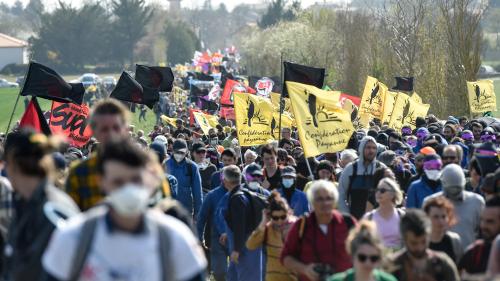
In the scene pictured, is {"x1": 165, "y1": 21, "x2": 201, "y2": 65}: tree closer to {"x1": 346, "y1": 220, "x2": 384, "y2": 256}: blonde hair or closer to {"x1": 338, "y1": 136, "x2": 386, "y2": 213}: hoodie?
{"x1": 338, "y1": 136, "x2": 386, "y2": 213}: hoodie

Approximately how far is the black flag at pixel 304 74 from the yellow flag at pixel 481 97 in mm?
11821

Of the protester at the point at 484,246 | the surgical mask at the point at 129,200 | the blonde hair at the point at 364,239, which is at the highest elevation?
the surgical mask at the point at 129,200

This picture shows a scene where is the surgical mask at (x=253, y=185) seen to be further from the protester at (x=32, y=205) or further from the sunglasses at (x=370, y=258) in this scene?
the protester at (x=32, y=205)

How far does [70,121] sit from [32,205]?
12.4 meters

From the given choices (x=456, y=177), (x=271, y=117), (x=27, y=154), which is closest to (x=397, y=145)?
(x=271, y=117)

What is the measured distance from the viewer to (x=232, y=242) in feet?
38.5

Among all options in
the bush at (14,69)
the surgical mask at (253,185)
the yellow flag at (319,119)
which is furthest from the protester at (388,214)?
the bush at (14,69)

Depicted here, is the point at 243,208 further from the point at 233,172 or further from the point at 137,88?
the point at 137,88

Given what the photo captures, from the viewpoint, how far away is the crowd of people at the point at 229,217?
17.2 ft

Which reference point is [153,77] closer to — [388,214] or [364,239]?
[388,214]

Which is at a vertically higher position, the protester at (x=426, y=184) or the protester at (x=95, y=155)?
the protester at (x=95, y=155)

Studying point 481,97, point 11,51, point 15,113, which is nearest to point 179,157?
point 481,97

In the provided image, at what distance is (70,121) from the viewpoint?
61.0ft

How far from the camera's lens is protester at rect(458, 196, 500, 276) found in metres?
7.71
